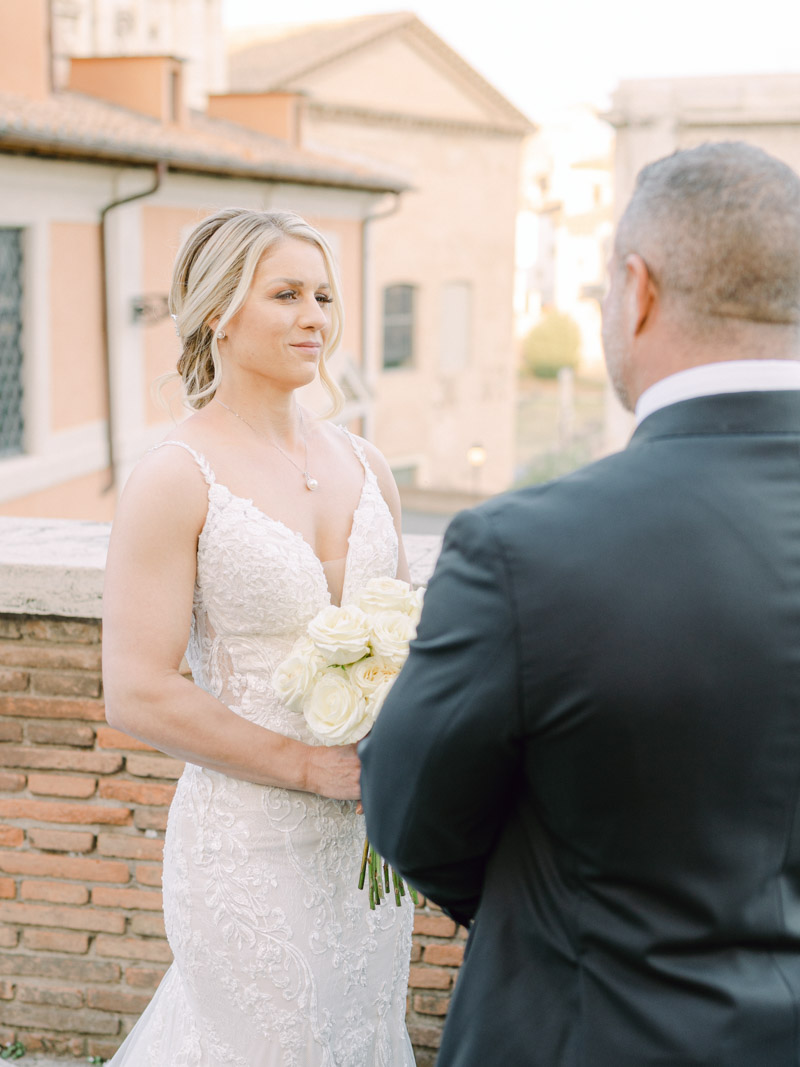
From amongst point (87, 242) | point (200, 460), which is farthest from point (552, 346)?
point (200, 460)

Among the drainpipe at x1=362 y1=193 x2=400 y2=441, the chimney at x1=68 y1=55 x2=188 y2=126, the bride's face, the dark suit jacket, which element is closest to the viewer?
the dark suit jacket

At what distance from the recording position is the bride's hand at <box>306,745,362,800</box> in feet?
7.39

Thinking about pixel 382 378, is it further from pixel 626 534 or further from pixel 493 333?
pixel 626 534

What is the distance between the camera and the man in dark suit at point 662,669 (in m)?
1.33

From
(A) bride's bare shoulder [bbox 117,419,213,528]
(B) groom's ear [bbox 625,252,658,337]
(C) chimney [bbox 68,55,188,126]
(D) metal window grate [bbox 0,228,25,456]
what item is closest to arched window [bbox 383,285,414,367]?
(C) chimney [bbox 68,55,188,126]

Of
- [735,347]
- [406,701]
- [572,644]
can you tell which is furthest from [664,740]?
[735,347]

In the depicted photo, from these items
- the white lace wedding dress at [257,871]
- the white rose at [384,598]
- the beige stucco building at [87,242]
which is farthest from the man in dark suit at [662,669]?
the beige stucco building at [87,242]

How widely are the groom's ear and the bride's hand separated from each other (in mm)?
1114

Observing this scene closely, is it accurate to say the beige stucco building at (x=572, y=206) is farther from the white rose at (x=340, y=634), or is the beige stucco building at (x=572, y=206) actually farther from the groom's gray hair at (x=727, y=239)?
the groom's gray hair at (x=727, y=239)

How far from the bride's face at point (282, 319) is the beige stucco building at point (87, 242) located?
10.9 meters

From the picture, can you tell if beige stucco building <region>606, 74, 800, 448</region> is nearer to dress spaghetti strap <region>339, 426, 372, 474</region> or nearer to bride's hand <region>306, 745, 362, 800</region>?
dress spaghetti strap <region>339, 426, 372, 474</region>

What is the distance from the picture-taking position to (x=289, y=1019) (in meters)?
2.29

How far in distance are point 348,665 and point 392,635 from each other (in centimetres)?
11

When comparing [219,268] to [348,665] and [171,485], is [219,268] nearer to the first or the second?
[171,485]
